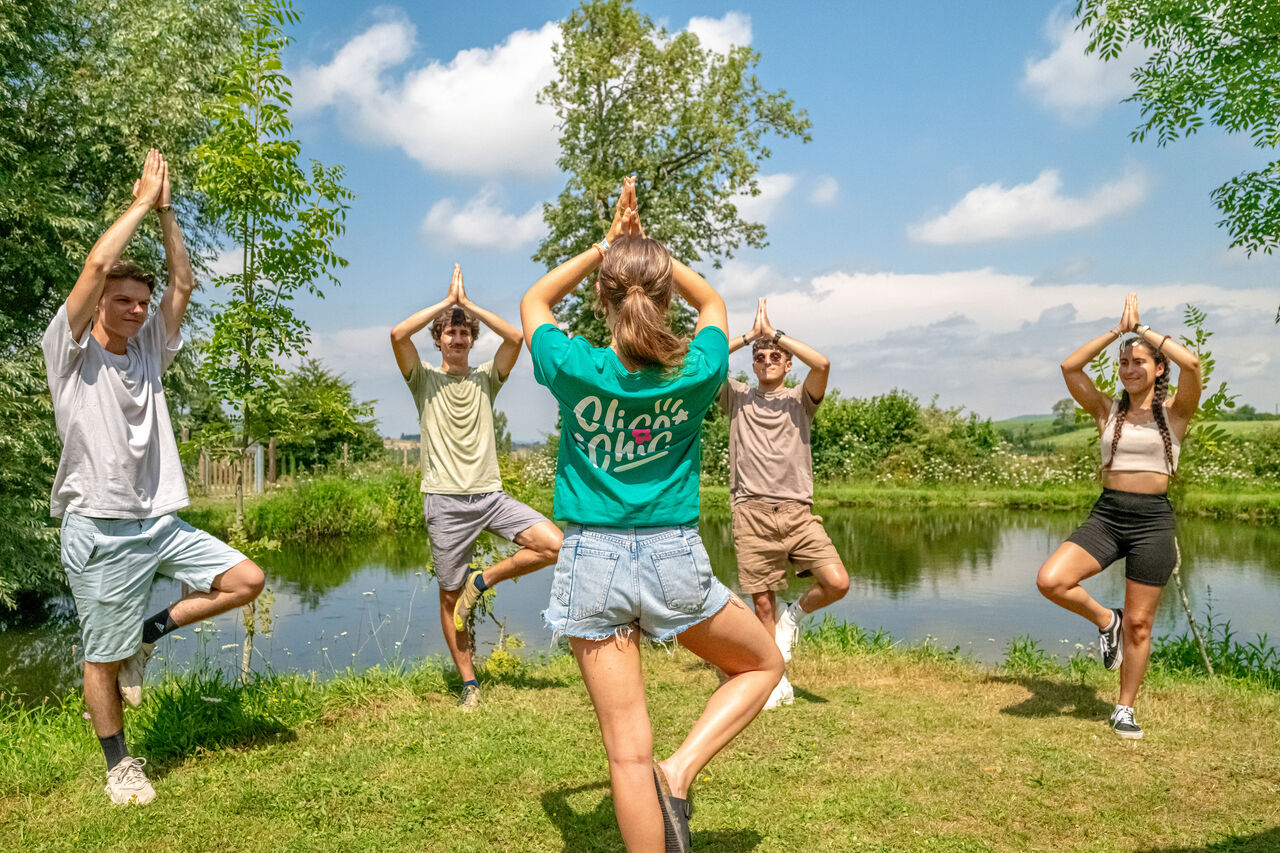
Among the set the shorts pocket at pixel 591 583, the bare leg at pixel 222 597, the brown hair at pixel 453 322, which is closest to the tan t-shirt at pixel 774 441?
the brown hair at pixel 453 322

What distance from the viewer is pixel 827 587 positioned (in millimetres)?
5535

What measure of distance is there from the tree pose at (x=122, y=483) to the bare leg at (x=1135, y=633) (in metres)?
4.48

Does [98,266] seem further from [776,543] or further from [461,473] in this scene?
[776,543]

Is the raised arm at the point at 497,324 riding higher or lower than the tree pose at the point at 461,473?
higher

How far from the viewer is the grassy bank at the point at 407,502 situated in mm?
16609

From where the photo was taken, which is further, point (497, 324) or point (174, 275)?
point (497, 324)

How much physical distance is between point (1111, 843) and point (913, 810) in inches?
29.1

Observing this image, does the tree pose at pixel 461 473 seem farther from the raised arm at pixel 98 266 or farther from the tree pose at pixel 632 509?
the tree pose at pixel 632 509

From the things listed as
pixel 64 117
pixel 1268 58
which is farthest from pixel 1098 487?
pixel 64 117

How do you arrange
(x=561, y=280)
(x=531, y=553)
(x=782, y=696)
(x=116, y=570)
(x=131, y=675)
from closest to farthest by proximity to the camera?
(x=561, y=280)
(x=116, y=570)
(x=131, y=675)
(x=531, y=553)
(x=782, y=696)

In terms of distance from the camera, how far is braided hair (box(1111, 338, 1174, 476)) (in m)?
4.91

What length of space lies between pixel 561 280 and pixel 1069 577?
3491 millimetres

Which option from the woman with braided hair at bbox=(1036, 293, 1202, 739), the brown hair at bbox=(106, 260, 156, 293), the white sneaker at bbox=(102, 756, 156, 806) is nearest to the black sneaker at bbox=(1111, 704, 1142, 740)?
the woman with braided hair at bbox=(1036, 293, 1202, 739)

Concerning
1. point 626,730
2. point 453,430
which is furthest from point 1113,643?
point 453,430
